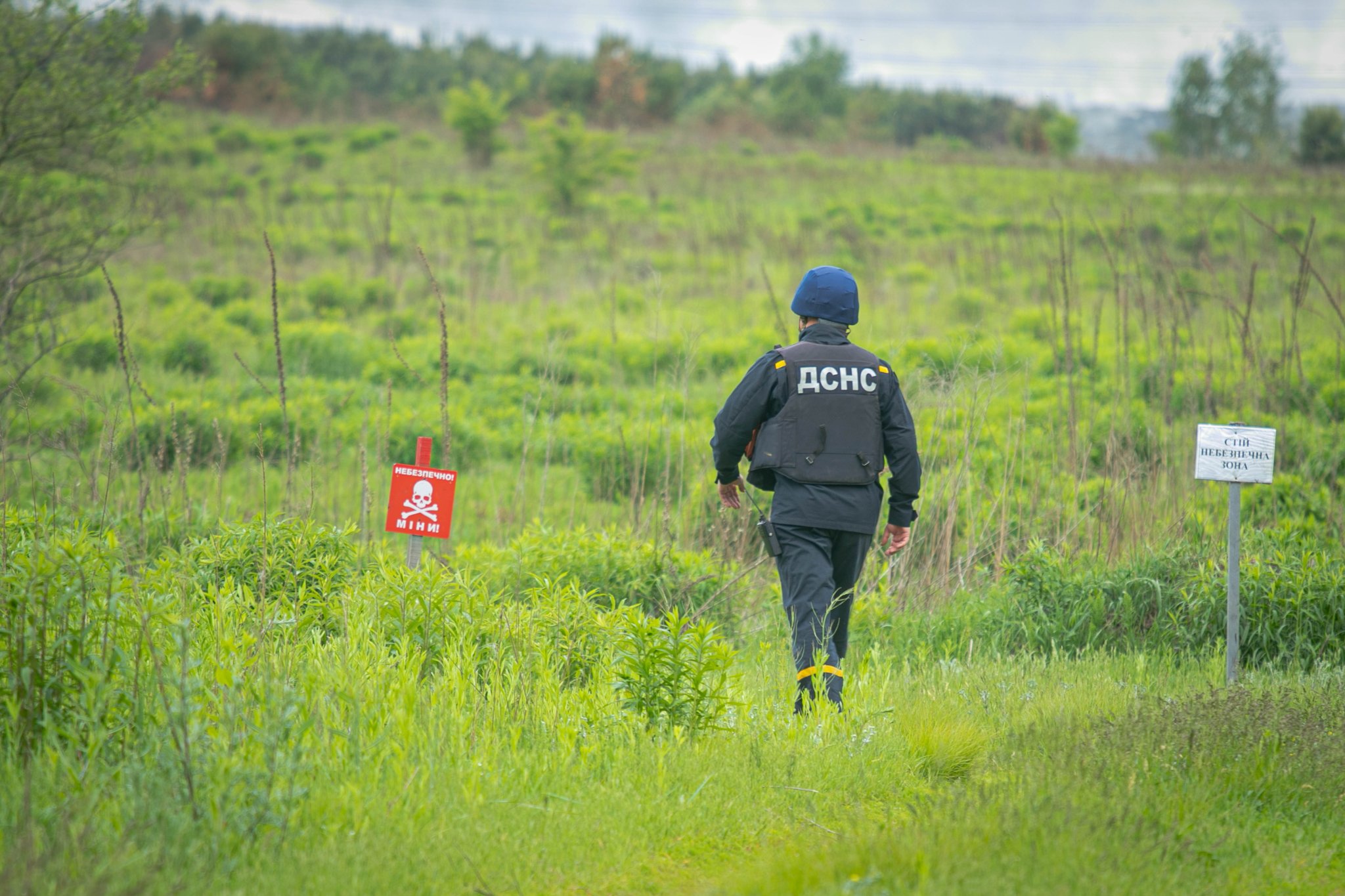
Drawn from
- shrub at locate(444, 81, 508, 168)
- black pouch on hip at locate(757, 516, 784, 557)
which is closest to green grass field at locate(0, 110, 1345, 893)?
black pouch on hip at locate(757, 516, 784, 557)

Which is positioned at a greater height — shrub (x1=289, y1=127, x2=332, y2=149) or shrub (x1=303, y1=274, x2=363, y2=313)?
shrub (x1=289, y1=127, x2=332, y2=149)

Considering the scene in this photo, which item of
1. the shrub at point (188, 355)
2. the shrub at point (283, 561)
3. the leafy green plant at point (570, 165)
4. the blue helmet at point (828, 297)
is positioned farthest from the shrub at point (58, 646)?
the leafy green plant at point (570, 165)

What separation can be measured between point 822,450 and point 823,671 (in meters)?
1.02

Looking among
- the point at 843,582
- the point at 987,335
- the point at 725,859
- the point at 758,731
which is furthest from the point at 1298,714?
the point at 987,335

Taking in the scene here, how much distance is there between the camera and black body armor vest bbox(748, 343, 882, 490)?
4.94 metres

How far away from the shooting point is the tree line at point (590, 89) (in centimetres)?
4094

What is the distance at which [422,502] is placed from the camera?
205 inches

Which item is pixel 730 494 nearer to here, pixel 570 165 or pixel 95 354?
pixel 95 354

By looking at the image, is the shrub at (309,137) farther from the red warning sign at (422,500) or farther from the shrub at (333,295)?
the red warning sign at (422,500)

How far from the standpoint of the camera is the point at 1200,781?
402cm

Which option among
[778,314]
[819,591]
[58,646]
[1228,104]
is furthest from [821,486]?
[1228,104]

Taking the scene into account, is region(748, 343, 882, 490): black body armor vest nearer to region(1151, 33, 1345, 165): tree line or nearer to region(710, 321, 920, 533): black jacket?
region(710, 321, 920, 533): black jacket

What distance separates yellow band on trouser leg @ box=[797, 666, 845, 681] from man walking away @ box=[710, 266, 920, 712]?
0.02m

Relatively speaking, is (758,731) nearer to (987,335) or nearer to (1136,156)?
(987,335)
